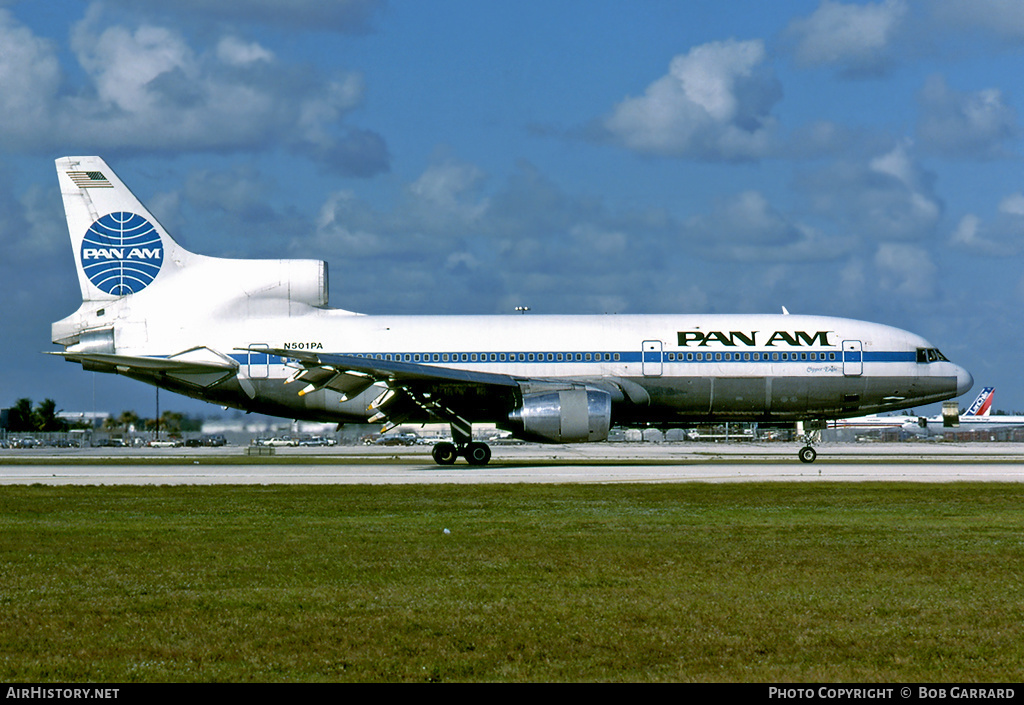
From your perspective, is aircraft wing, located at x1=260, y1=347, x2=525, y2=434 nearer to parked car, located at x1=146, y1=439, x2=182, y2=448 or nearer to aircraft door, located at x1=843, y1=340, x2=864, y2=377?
aircraft door, located at x1=843, y1=340, x2=864, y2=377

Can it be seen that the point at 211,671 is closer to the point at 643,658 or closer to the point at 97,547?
the point at 643,658

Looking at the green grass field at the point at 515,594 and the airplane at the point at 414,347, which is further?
the airplane at the point at 414,347

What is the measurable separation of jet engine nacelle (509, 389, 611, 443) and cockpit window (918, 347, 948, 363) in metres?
11.6

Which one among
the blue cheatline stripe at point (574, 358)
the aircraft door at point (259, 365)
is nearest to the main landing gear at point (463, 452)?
the blue cheatline stripe at point (574, 358)

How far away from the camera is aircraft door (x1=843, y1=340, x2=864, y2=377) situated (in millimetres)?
34781

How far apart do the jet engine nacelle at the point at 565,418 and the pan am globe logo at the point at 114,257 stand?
1347 cm

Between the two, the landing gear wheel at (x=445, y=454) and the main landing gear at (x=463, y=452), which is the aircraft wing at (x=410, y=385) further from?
the landing gear wheel at (x=445, y=454)

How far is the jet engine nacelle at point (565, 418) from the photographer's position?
31125 mm

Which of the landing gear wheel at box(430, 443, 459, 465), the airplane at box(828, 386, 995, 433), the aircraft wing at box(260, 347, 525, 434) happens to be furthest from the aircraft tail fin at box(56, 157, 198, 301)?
the airplane at box(828, 386, 995, 433)

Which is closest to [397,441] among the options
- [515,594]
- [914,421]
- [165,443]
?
[165,443]

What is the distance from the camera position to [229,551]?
13320mm

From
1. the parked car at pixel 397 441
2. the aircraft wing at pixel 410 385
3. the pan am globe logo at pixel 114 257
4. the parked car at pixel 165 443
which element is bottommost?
the parked car at pixel 397 441

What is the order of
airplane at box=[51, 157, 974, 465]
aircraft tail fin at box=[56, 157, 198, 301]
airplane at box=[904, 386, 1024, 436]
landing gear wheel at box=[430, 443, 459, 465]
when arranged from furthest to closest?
1. airplane at box=[904, 386, 1024, 436]
2. landing gear wheel at box=[430, 443, 459, 465]
3. aircraft tail fin at box=[56, 157, 198, 301]
4. airplane at box=[51, 157, 974, 465]

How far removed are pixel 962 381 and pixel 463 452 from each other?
17.1 m
